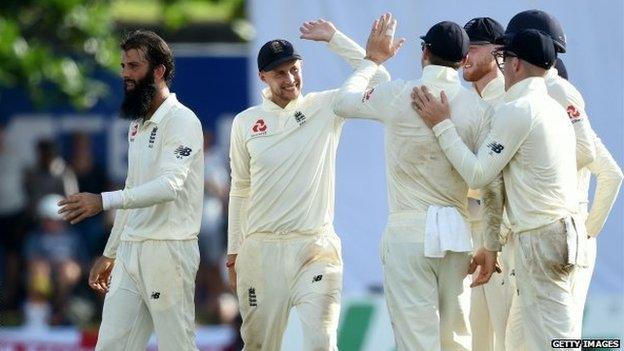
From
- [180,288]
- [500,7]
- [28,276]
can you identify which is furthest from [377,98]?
[28,276]

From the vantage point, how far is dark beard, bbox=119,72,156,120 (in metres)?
10.0

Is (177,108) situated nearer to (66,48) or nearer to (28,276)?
(28,276)

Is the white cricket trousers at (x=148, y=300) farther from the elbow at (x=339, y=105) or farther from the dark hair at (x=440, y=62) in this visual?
the dark hair at (x=440, y=62)

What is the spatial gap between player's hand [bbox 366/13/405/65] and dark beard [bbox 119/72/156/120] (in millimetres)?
1310

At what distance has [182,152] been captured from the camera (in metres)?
9.87

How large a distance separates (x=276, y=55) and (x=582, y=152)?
1931 mm

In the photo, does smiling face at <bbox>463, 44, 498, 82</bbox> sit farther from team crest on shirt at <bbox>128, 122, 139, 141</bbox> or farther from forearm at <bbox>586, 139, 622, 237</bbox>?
team crest on shirt at <bbox>128, 122, 139, 141</bbox>

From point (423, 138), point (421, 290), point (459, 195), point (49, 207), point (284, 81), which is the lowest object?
point (49, 207)

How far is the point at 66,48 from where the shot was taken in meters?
19.7

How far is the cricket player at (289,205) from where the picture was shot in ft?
33.3

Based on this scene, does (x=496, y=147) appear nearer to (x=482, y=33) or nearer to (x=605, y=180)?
(x=605, y=180)

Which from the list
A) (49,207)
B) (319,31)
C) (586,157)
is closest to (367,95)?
(319,31)

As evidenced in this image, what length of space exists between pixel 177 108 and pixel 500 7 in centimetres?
455

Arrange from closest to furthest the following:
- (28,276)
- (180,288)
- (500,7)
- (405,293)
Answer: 1. (405,293)
2. (180,288)
3. (500,7)
4. (28,276)
